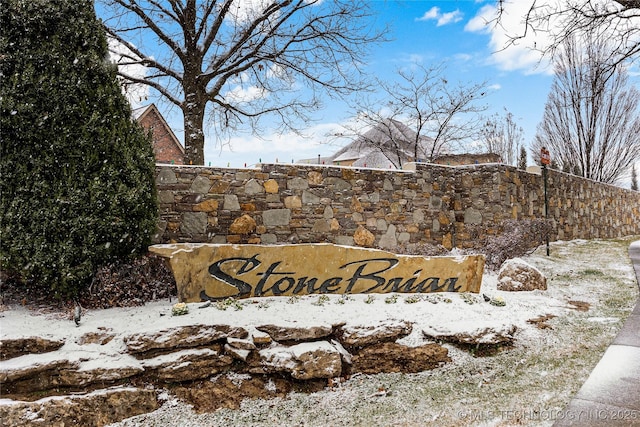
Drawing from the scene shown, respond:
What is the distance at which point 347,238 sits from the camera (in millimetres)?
7145

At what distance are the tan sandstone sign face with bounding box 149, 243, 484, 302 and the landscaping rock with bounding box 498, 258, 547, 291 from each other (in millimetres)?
711

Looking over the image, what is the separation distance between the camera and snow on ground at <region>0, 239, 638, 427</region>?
3.14 m

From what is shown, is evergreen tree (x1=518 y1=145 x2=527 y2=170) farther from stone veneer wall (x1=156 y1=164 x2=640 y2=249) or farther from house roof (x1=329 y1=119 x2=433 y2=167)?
stone veneer wall (x1=156 y1=164 x2=640 y2=249)

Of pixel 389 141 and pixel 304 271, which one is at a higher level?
pixel 389 141

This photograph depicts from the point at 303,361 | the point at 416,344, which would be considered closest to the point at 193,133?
the point at 303,361

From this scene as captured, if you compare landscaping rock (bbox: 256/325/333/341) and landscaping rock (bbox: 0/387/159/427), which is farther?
landscaping rock (bbox: 256/325/333/341)

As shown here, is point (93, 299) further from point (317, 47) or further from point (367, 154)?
point (367, 154)

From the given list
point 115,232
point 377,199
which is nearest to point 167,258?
point 115,232

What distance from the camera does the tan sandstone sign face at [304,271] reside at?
4.41 metres

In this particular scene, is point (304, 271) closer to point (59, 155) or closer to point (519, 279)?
point (59, 155)

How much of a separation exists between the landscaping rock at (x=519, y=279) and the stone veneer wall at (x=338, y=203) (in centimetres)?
203

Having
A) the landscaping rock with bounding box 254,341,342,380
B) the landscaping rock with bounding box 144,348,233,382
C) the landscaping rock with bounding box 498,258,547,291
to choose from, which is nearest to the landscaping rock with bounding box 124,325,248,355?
the landscaping rock with bounding box 144,348,233,382

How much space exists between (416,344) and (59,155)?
3.81 m

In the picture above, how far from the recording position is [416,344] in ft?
13.1
